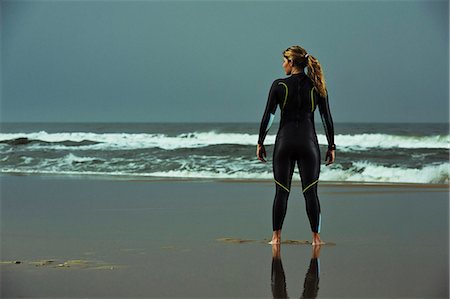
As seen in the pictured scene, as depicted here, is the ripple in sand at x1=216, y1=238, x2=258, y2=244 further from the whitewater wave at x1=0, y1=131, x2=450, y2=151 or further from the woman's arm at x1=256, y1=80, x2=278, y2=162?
the whitewater wave at x1=0, y1=131, x2=450, y2=151

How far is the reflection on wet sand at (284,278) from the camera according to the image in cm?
456

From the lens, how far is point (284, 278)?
4973 millimetres

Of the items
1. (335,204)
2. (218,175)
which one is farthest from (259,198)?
(218,175)

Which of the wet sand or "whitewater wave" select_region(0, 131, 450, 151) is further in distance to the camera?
"whitewater wave" select_region(0, 131, 450, 151)

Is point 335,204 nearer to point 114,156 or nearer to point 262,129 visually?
point 262,129

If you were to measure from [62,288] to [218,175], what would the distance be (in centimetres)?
988

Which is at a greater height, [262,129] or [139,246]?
[262,129]

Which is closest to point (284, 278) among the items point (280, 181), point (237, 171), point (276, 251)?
point (276, 251)

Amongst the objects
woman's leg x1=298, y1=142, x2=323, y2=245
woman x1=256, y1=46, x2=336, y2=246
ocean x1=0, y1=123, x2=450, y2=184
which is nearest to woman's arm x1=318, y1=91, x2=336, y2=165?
woman x1=256, y1=46, x2=336, y2=246

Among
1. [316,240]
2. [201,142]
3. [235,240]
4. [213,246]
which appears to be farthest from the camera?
[201,142]

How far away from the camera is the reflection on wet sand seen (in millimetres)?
4559

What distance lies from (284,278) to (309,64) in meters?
1.98

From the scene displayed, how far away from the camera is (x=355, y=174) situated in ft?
48.1

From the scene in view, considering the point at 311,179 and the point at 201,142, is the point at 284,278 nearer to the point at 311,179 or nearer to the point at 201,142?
the point at 311,179
